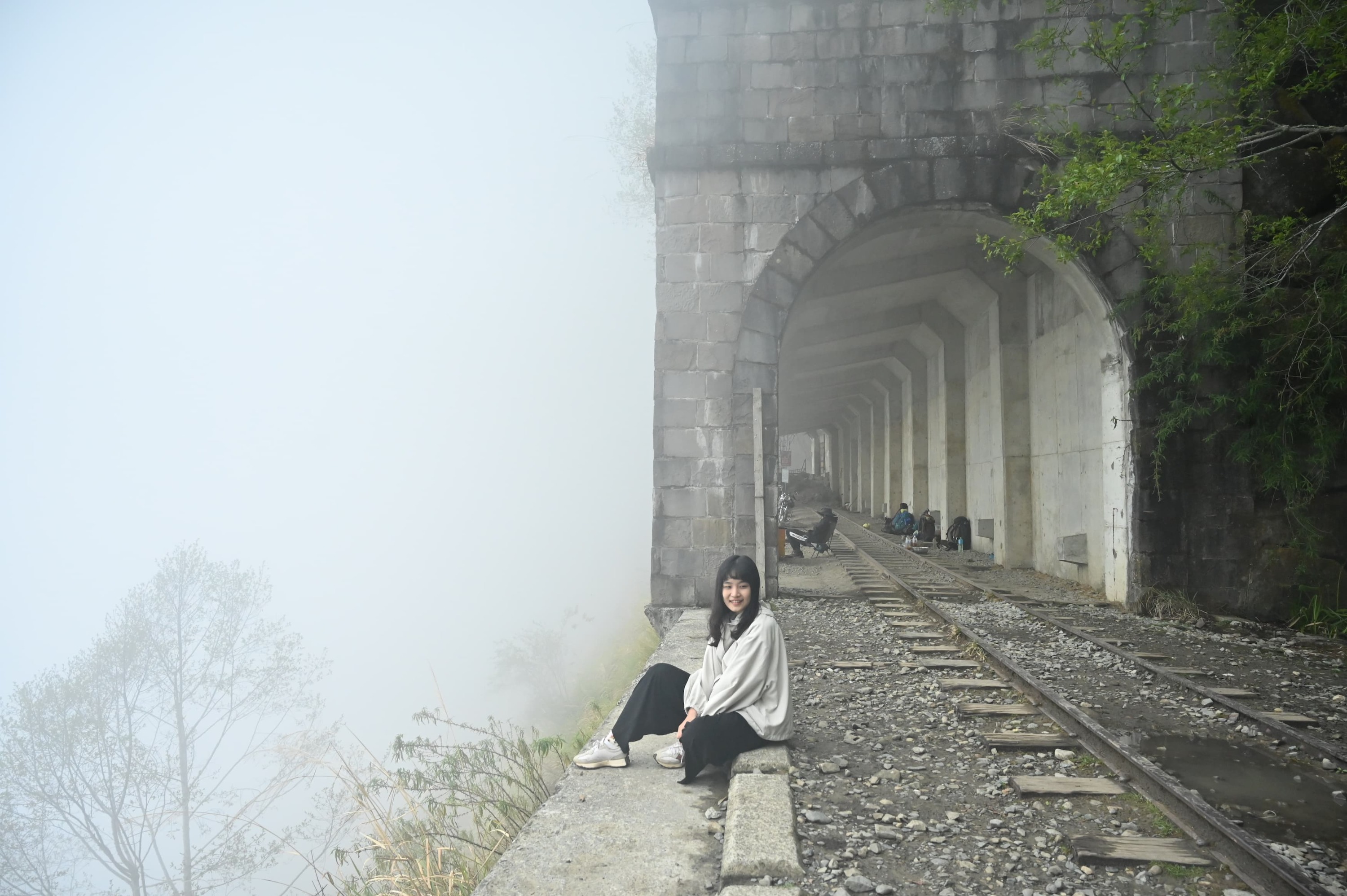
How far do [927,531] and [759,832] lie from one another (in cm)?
1569

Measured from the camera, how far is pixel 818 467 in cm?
5250

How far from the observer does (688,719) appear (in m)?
3.94

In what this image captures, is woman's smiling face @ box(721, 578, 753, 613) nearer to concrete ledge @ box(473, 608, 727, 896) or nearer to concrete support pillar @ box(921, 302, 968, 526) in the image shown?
concrete ledge @ box(473, 608, 727, 896)

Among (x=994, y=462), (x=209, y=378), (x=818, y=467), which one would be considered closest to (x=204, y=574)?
(x=994, y=462)

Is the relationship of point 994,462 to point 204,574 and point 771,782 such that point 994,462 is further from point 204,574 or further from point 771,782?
point 204,574

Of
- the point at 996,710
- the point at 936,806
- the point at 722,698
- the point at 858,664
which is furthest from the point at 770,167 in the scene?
the point at 936,806

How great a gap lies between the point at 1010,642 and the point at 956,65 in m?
6.19

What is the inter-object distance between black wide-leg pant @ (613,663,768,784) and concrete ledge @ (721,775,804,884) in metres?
0.19

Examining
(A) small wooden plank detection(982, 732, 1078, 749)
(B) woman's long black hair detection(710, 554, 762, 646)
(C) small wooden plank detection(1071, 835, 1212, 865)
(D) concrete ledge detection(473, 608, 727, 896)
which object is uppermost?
(B) woman's long black hair detection(710, 554, 762, 646)

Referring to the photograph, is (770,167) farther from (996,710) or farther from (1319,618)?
(1319,618)

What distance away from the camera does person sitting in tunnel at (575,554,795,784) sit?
12.7ft

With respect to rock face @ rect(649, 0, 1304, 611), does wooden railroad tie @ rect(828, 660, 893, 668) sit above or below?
below

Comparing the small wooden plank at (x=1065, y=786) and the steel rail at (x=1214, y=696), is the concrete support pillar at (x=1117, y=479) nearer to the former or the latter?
the steel rail at (x=1214, y=696)

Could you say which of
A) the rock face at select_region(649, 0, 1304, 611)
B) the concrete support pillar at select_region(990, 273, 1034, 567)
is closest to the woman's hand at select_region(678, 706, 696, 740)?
the rock face at select_region(649, 0, 1304, 611)
